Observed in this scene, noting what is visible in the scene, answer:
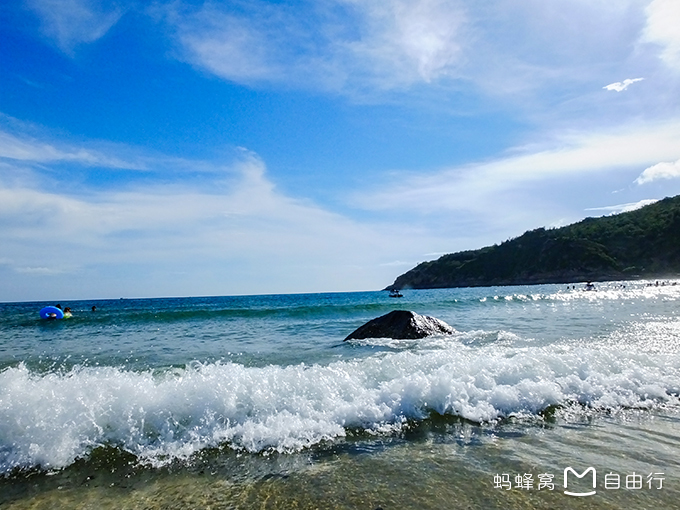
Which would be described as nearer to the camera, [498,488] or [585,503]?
[585,503]

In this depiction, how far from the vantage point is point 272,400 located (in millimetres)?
6387

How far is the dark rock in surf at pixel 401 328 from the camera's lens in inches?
616

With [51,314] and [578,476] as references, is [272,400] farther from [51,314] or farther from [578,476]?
[51,314]

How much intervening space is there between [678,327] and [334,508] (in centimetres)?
1891

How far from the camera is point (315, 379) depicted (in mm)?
7062

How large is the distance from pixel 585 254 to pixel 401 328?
113065 mm

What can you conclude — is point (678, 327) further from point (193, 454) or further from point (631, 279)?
point (631, 279)

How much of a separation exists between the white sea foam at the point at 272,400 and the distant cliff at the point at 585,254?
110 metres

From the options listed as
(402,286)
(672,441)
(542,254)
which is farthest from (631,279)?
(672,441)

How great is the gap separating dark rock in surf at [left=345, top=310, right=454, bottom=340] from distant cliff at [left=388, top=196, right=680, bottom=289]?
103069 millimetres

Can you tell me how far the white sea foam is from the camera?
550 cm
